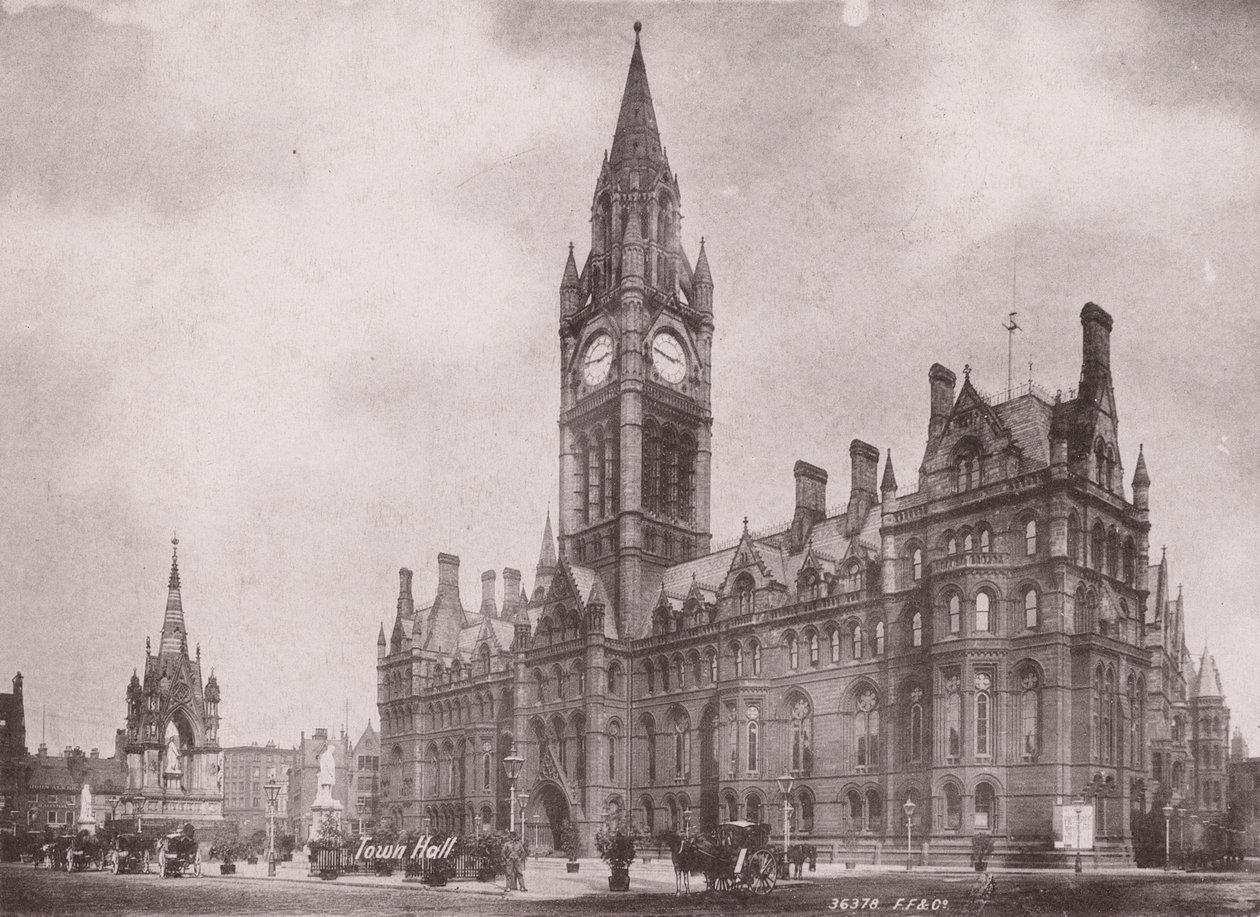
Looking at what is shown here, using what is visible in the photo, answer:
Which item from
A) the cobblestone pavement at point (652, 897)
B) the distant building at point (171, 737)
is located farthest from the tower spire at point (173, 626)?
the cobblestone pavement at point (652, 897)

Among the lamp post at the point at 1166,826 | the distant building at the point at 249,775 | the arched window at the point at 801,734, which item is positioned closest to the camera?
the lamp post at the point at 1166,826

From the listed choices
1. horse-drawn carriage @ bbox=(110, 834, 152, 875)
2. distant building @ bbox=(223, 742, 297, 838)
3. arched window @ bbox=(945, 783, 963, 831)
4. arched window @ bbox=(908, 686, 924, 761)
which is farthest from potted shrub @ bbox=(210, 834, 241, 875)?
distant building @ bbox=(223, 742, 297, 838)

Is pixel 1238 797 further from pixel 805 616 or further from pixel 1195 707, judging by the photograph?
pixel 805 616

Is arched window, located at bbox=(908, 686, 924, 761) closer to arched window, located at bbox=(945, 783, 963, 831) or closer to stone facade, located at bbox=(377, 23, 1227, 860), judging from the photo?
stone facade, located at bbox=(377, 23, 1227, 860)

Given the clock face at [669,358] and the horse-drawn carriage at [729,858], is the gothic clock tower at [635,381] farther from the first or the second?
the horse-drawn carriage at [729,858]

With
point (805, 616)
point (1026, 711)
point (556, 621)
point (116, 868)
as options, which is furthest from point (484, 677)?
A: point (1026, 711)
